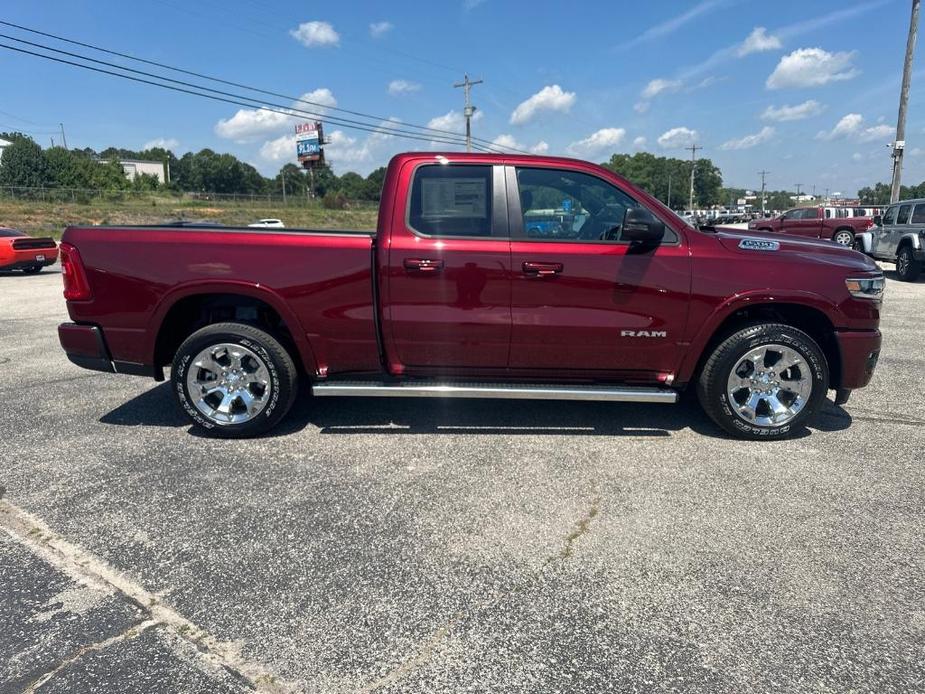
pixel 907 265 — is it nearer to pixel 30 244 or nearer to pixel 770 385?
pixel 770 385

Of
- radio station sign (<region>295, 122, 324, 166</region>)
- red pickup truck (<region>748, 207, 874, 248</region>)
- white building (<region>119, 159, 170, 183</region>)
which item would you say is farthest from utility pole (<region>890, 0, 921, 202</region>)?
white building (<region>119, 159, 170, 183</region>)

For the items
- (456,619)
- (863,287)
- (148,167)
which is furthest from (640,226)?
(148,167)

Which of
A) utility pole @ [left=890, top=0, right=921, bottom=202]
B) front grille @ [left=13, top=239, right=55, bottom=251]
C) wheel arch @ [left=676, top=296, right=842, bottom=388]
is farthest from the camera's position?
utility pole @ [left=890, top=0, right=921, bottom=202]

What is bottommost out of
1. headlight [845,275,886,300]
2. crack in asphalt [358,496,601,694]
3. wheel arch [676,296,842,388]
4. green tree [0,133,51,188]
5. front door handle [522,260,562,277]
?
crack in asphalt [358,496,601,694]

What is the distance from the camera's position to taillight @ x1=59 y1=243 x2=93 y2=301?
4.09m

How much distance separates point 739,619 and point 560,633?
738 millimetres

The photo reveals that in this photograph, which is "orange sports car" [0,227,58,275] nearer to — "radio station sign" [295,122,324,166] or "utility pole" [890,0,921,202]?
"utility pole" [890,0,921,202]

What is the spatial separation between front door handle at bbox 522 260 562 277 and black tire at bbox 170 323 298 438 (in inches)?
69.0

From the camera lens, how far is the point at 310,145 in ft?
236

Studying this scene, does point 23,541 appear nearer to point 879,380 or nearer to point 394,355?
point 394,355

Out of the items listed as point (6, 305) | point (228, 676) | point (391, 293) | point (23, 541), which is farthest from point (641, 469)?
point (6, 305)

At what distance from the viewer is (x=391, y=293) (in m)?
3.99

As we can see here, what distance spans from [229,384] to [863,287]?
14.4 feet

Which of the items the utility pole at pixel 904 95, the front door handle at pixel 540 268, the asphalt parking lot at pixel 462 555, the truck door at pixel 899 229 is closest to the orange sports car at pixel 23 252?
the asphalt parking lot at pixel 462 555
